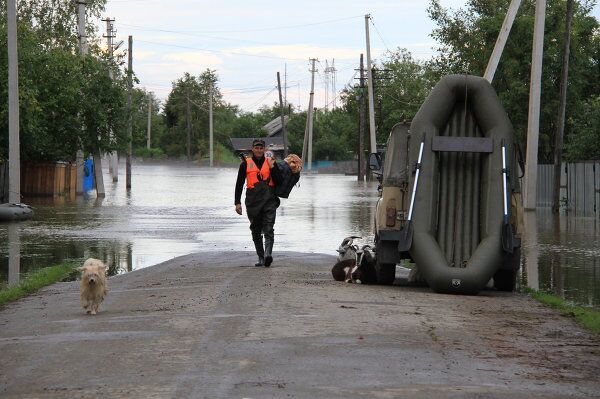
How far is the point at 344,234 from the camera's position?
26422 millimetres

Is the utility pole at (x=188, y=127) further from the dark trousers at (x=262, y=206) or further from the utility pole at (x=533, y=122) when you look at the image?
the dark trousers at (x=262, y=206)

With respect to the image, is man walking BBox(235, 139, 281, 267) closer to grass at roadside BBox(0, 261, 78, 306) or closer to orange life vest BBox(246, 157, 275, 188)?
orange life vest BBox(246, 157, 275, 188)

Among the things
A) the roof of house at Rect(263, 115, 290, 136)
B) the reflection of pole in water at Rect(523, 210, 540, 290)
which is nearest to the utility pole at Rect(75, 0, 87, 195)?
the reflection of pole in water at Rect(523, 210, 540, 290)

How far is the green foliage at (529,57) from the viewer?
45219 mm

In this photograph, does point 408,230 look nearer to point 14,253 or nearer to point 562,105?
point 14,253

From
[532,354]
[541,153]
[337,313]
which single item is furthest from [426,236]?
[541,153]

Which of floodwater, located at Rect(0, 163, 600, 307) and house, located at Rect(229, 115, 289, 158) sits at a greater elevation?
house, located at Rect(229, 115, 289, 158)

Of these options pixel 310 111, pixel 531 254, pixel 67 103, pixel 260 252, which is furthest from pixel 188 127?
pixel 260 252

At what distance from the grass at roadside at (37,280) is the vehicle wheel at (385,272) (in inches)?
167

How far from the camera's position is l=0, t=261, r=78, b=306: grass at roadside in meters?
14.1

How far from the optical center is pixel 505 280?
578 inches

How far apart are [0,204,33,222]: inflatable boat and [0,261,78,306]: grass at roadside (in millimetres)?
11666

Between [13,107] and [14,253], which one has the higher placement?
[13,107]

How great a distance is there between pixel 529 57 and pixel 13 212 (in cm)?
2285
